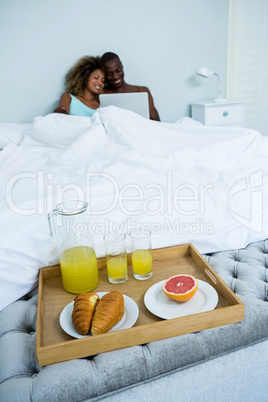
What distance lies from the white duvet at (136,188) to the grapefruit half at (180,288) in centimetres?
22

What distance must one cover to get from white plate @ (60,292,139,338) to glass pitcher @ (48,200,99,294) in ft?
0.25

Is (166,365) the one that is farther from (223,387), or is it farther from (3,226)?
(3,226)

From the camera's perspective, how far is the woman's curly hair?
2.70m

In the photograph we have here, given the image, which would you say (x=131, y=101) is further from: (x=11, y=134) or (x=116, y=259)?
(x=116, y=259)

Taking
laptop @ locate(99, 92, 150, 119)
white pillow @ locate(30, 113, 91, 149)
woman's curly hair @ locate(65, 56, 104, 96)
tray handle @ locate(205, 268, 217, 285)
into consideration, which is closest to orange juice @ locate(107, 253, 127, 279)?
tray handle @ locate(205, 268, 217, 285)

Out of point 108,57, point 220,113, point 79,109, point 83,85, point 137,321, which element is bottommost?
point 137,321

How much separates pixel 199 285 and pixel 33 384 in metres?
0.47

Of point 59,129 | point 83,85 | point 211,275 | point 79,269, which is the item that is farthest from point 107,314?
point 83,85

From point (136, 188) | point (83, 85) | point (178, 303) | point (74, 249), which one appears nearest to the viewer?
point (178, 303)

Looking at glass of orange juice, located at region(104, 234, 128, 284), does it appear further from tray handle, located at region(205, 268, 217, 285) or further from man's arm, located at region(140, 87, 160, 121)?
man's arm, located at region(140, 87, 160, 121)

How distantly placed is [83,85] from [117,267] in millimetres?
2196

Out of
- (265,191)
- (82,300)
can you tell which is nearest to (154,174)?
(265,191)

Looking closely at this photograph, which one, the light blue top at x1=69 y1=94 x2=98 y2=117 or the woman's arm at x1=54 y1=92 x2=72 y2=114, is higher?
the woman's arm at x1=54 y1=92 x2=72 y2=114

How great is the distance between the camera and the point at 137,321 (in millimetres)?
784
